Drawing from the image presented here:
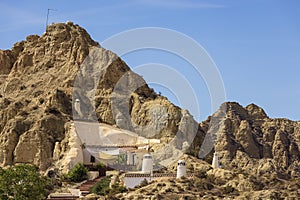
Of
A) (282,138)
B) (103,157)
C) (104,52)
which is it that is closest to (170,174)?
(103,157)

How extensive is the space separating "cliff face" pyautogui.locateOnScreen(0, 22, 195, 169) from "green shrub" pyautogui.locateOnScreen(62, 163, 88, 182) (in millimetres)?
3875

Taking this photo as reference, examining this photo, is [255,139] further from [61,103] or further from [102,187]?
[102,187]

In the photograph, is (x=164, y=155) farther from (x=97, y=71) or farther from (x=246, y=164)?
(x=246, y=164)

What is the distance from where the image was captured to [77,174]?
10444cm

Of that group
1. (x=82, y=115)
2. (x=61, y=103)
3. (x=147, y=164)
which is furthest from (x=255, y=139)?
(x=147, y=164)

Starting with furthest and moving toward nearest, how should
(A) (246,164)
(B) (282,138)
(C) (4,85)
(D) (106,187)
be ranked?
(B) (282,138) → (A) (246,164) → (C) (4,85) → (D) (106,187)

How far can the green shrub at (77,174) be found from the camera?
A: 103562mm

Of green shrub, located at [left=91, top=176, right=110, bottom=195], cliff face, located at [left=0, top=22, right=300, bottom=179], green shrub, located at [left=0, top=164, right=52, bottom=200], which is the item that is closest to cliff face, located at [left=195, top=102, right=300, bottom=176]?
cliff face, located at [left=0, top=22, right=300, bottom=179]

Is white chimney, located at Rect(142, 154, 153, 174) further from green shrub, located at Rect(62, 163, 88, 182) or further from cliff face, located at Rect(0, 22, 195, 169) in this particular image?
cliff face, located at Rect(0, 22, 195, 169)

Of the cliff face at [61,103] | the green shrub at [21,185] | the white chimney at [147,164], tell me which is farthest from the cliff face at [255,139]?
the green shrub at [21,185]

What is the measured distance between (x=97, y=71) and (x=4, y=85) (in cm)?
1298

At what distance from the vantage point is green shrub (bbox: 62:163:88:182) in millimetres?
103562

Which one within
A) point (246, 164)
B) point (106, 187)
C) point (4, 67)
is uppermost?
point (4, 67)

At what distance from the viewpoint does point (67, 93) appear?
120m
